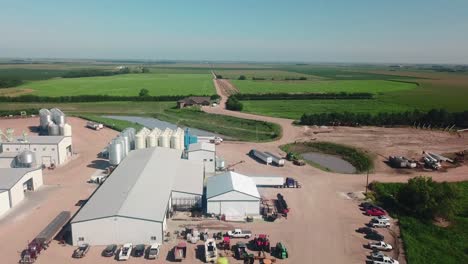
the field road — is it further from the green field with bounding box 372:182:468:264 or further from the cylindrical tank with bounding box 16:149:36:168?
the cylindrical tank with bounding box 16:149:36:168

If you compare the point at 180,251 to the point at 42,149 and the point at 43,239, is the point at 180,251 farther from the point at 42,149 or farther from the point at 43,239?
the point at 42,149

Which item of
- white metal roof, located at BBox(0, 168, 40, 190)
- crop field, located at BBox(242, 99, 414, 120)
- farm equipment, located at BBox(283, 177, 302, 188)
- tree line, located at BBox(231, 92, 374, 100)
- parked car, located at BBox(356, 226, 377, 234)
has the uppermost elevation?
tree line, located at BBox(231, 92, 374, 100)

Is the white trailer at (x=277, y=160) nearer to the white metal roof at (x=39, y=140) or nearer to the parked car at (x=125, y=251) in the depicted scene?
the parked car at (x=125, y=251)

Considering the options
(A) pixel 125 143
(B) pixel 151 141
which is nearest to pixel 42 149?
(A) pixel 125 143

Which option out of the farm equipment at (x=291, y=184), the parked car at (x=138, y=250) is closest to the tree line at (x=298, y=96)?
the farm equipment at (x=291, y=184)

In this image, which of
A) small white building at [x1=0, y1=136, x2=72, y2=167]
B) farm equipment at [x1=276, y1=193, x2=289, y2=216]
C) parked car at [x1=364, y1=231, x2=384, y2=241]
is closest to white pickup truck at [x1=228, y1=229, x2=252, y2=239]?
farm equipment at [x1=276, y1=193, x2=289, y2=216]
